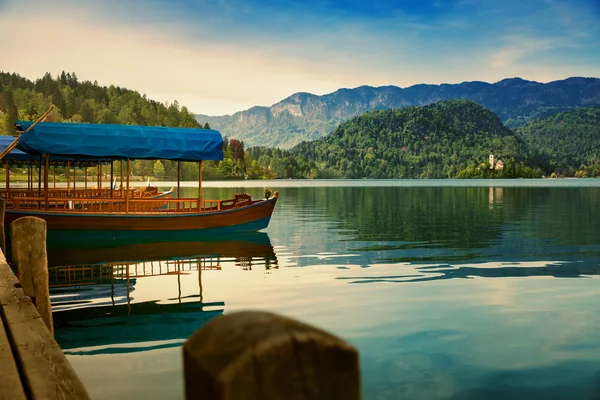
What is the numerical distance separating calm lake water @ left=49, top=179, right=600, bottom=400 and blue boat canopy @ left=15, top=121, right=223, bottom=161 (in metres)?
3.85

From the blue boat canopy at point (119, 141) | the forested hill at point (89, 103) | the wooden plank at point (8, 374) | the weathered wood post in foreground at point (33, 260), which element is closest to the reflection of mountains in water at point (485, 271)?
the weathered wood post in foreground at point (33, 260)

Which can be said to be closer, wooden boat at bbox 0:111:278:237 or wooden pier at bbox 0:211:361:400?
wooden pier at bbox 0:211:361:400

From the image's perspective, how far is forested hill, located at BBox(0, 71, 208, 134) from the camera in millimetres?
168750

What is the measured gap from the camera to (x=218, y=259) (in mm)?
17750

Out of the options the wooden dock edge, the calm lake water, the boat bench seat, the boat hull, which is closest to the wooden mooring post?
the wooden dock edge

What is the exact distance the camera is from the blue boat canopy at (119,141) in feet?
74.2

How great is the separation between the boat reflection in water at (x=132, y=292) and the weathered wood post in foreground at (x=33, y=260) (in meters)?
1.37

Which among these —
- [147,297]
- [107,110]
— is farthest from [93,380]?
[107,110]

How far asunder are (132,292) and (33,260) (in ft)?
18.2

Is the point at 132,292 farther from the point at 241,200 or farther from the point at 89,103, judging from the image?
the point at 89,103

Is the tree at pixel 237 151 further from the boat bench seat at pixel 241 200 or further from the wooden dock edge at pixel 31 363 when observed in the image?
the wooden dock edge at pixel 31 363

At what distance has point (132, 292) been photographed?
1234cm

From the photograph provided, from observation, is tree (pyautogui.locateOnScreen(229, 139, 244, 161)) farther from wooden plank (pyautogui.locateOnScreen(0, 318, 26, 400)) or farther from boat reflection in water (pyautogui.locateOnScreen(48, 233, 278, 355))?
wooden plank (pyautogui.locateOnScreen(0, 318, 26, 400))

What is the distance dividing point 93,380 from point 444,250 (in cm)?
1427
